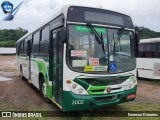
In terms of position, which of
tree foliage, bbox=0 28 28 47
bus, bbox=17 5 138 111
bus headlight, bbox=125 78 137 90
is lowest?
bus headlight, bbox=125 78 137 90

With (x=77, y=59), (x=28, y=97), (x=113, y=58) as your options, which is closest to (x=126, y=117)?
(x=113, y=58)

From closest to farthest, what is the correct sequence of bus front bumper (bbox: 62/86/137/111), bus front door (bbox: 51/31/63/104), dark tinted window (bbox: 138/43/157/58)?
bus front bumper (bbox: 62/86/137/111)
bus front door (bbox: 51/31/63/104)
dark tinted window (bbox: 138/43/157/58)

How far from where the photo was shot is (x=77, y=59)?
6.06m

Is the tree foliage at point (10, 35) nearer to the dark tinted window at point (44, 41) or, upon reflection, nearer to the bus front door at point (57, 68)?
the dark tinted window at point (44, 41)

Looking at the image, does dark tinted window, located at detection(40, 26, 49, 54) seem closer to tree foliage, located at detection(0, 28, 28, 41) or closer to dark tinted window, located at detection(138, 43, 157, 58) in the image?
dark tinted window, located at detection(138, 43, 157, 58)

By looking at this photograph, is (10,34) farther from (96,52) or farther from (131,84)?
(96,52)

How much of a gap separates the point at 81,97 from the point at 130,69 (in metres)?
1.79

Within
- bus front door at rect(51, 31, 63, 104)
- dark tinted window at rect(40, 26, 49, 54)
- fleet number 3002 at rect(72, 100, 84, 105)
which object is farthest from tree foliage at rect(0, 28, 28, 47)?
fleet number 3002 at rect(72, 100, 84, 105)

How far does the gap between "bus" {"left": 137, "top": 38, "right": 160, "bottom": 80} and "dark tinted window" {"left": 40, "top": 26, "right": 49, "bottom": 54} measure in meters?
7.49

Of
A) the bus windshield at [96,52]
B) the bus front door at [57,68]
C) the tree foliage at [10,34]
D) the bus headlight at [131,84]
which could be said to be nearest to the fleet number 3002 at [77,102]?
the bus front door at [57,68]

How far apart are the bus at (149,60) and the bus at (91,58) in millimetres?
6937

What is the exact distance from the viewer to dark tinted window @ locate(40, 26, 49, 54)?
7939mm

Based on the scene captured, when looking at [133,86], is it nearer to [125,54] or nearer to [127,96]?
[127,96]

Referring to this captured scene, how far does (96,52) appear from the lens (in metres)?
6.28
